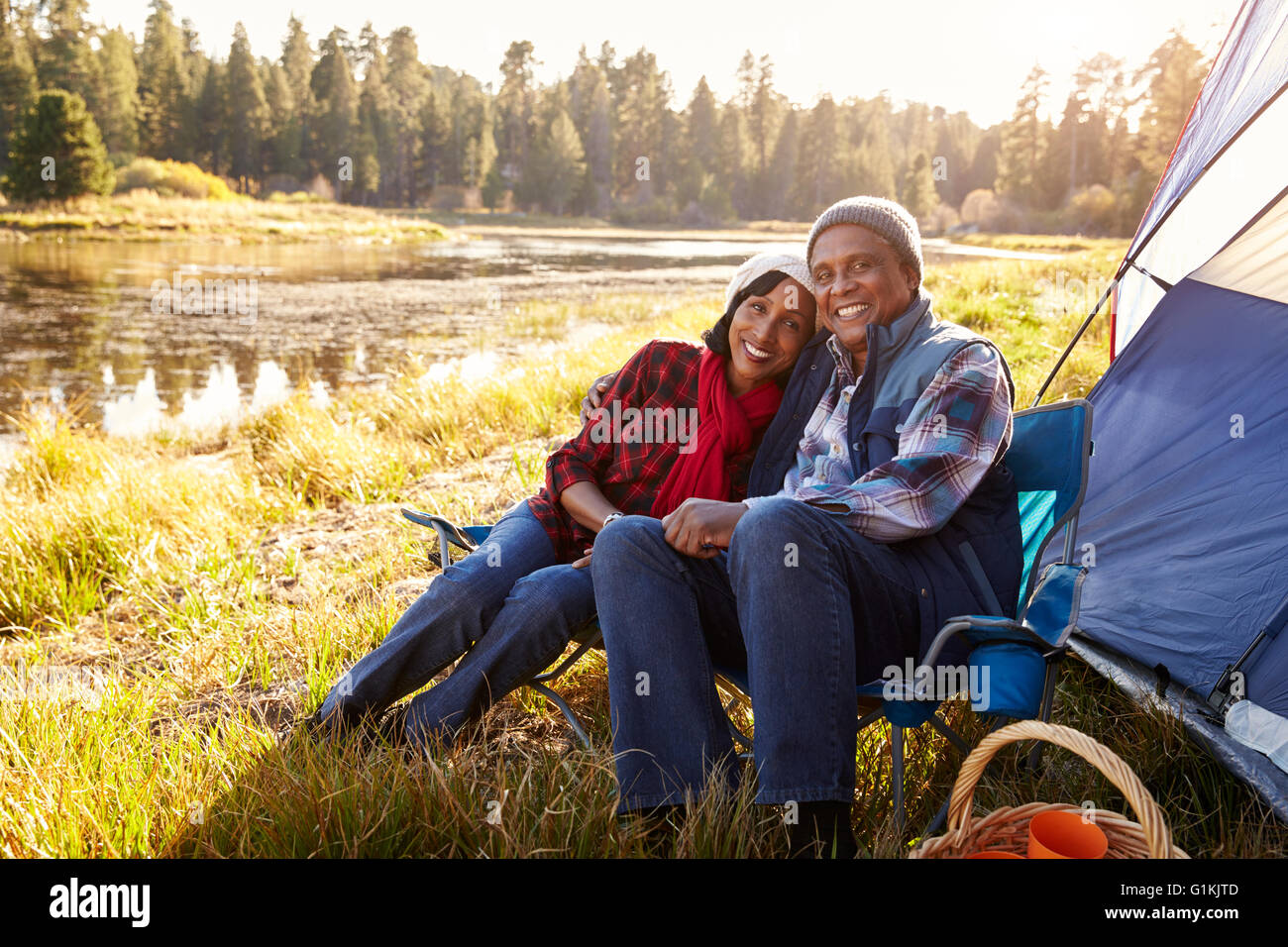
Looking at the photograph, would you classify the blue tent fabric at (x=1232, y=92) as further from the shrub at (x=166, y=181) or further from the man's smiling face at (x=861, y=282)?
the shrub at (x=166, y=181)

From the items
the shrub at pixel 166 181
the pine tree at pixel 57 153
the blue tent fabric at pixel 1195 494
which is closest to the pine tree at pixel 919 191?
the shrub at pixel 166 181

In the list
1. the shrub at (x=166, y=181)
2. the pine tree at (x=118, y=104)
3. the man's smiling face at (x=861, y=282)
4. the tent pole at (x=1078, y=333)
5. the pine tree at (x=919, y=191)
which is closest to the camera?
the man's smiling face at (x=861, y=282)

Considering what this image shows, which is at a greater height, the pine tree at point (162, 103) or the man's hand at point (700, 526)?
the pine tree at point (162, 103)

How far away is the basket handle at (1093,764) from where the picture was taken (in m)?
1.35

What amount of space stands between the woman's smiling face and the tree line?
34.5m

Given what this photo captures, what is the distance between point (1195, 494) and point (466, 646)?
217 cm

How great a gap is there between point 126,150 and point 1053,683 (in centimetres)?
5367

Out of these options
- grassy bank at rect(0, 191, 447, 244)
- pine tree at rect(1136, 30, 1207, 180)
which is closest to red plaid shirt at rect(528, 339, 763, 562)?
grassy bank at rect(0, 191, 447, 244)

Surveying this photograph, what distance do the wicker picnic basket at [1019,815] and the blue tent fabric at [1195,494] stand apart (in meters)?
0.90

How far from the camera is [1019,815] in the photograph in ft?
5.44

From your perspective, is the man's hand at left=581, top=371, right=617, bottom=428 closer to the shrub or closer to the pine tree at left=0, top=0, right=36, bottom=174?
the shrub

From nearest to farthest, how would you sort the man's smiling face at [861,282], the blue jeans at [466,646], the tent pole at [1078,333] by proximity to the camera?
the blue jeans at [466,646]
the man's smiling face at [861,282]
the tent pole at [1078,333]
